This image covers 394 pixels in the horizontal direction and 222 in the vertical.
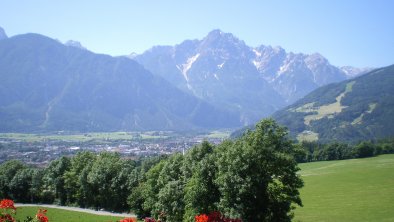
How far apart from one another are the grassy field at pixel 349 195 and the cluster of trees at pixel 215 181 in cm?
Answer: 1183

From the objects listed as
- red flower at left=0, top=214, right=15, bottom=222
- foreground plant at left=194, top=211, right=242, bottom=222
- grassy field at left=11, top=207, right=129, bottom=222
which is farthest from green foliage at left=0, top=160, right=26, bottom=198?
foreground plant at left=194, top=211, right=242, bottom=222

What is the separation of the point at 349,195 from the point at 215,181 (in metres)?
44.3

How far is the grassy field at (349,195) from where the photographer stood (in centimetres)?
5728

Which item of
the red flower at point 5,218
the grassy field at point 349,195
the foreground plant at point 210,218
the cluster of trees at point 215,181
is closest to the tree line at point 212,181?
the cluster of trees at point 215,181

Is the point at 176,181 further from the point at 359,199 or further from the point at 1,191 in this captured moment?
the point at 1,191

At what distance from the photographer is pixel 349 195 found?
77.1 meters

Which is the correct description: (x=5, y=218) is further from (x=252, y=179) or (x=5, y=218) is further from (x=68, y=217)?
(x=68, y=217)

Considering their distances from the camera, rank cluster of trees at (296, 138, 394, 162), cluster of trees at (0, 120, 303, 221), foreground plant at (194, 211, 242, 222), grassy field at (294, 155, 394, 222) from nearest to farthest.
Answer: foreground plant at (194, 211, 242, 222) < cluster of trees at (0, 120, 303, 221) < grassy field at (294, 155, 394, 222) < cluster of trees at (296, 138, 394, 162)

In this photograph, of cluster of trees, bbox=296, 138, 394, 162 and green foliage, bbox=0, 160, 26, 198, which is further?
cluster of trees, bbox=296, 138, 394, 162

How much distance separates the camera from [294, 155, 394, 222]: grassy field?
5728 centimetres

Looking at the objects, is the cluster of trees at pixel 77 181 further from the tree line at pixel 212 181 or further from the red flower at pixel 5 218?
the red flower at pixel 5 218

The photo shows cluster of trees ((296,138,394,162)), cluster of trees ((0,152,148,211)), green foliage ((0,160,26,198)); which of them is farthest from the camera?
cluster of trees ((296,138,394,162))

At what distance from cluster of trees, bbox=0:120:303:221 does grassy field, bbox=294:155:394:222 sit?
11832mm

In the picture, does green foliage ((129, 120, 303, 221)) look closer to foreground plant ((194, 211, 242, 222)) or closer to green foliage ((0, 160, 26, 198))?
foreground plant ((194, 211, 242, 222))
